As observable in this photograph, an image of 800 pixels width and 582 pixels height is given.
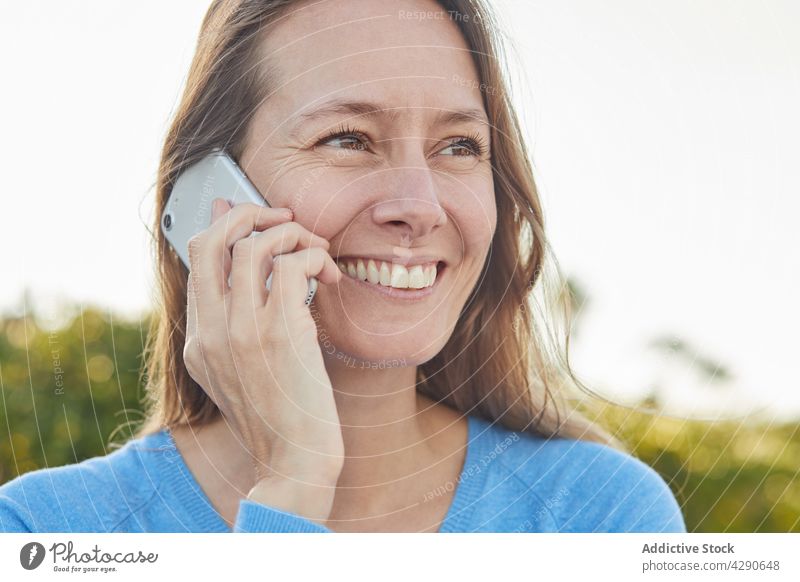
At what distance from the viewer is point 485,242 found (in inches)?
54.0

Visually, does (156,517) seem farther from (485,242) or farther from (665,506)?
(665,506)

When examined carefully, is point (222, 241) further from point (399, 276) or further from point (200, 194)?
point (399, 276)

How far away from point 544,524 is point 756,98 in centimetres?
82

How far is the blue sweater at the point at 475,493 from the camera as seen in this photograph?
1316mm

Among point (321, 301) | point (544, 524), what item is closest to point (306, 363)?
point (321, 301)

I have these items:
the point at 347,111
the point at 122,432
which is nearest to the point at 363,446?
the point at 347,111

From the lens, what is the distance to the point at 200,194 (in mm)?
1312

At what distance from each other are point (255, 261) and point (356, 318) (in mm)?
207

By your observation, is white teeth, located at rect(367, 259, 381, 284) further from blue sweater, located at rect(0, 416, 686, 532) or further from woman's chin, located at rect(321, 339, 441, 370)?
blue sweater, located at rect(0, 416, 686, 532)

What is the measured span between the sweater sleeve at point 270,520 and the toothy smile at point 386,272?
1.18 ft

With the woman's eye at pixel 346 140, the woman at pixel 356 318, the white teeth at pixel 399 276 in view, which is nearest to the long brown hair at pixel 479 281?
the woman at pixel 356 318

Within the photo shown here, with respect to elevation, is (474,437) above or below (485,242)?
below

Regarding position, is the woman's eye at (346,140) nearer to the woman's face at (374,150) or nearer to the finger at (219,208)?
the woman's face at (374,150)

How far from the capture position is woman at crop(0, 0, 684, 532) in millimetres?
1188
